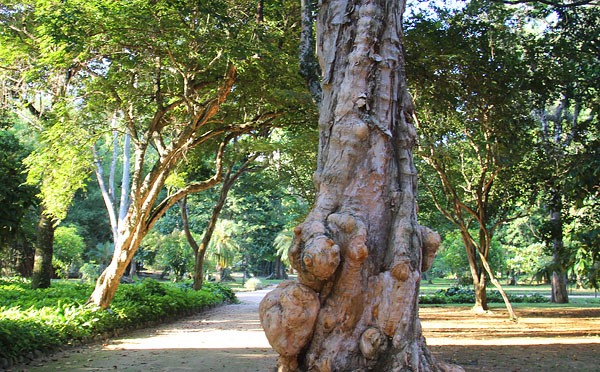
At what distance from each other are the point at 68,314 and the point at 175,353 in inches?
110

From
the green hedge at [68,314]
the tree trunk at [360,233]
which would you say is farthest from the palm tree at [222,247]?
the tree trunk at [360,233]

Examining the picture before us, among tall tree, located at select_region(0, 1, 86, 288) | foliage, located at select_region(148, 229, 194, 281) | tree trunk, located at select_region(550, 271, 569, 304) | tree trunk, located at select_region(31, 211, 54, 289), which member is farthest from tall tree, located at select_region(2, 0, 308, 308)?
tree trunk, located at select_region(550, 271, 569, 304)

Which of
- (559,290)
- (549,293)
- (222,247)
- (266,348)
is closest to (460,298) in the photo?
(559,290)

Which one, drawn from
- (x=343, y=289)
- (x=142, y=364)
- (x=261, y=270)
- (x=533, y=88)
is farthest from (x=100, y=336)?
(x=261, y=270)

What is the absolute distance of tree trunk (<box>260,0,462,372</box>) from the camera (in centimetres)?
423

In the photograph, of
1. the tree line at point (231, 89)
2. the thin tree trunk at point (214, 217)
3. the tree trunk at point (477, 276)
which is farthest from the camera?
the thin tree trunk at point (214, 217)

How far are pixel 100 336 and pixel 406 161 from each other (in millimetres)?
7867

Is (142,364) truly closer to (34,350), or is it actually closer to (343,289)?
(34,350)

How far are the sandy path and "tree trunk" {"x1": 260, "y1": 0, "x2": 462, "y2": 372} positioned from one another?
2.97 meters

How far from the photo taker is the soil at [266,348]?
719cm

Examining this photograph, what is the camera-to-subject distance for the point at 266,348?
9.19 m

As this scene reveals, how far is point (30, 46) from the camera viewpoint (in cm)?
1092

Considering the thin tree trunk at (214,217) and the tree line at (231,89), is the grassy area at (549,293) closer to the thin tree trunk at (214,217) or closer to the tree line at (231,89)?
the tree line at (231,89)

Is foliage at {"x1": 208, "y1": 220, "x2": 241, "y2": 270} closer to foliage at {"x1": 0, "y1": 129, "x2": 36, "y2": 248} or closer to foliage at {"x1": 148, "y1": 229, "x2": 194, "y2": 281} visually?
foliage at {"x1": 148, "y1": 229, "x2": 194, "y2": 281}
